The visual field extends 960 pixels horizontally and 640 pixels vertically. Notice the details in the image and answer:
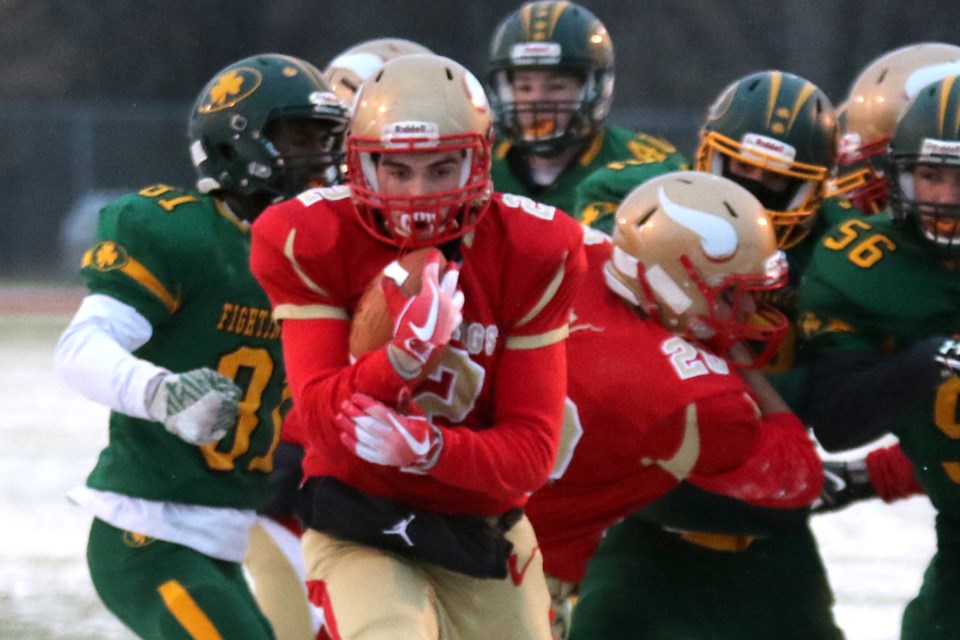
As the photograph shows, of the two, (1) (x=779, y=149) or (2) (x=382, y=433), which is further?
(1) (x=779, y=149)

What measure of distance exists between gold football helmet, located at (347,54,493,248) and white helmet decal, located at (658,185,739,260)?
59cm

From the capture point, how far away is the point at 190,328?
366 cm

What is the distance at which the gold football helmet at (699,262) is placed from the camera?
3.49 metres

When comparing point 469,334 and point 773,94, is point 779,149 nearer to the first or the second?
point 773,94

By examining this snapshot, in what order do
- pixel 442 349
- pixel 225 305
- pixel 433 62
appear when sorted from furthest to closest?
pixel 225 305, pixel 433 62, pixel 442 349

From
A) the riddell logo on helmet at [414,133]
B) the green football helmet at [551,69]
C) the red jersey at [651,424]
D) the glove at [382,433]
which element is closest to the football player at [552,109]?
the green football helmet at [551,69]

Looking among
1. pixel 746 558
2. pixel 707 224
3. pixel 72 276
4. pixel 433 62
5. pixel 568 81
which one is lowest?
pixel 72 276

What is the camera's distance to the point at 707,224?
11.5 ft

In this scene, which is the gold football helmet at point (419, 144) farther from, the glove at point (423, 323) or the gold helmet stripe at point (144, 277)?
the gold helmet stripe at point (144, 277)

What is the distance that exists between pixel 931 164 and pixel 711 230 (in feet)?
1.93

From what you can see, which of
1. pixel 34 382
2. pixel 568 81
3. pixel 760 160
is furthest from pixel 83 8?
pixel 760 160

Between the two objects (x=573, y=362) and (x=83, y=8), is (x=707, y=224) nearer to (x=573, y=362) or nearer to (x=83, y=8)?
(x=573, y=362)

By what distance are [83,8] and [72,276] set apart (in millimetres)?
3954

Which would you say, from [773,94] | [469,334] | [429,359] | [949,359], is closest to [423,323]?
[429,359]
